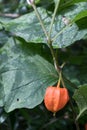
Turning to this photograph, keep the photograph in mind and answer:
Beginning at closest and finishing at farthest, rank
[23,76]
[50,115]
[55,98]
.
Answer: [55,98] < [23,76] < [50,115]

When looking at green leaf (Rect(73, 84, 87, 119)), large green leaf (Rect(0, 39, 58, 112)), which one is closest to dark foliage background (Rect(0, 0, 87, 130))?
large green leaf (Rect(0, 39, 58, 112))

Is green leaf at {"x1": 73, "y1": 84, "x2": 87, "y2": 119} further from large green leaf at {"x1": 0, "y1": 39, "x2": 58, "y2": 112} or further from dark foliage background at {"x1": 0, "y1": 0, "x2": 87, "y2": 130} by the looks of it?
dark foliage background at {"x1": 0, "y1": 0, "x2": 87, "y2": 130}

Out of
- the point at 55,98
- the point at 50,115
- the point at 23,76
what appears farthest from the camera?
the point at 50,115

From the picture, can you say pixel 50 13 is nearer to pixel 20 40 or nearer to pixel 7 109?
pixel 20 40

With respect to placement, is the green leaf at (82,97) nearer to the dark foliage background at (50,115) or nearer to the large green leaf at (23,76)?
the large green leaf at (23,76)

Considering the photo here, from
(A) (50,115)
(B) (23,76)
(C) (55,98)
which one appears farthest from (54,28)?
(A) (50,115)

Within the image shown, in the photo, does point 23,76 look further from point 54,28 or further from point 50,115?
point 50,115
